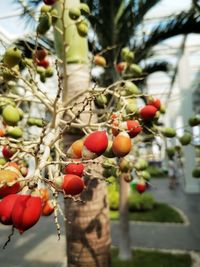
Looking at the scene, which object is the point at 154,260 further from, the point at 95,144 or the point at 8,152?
the point at 95,144

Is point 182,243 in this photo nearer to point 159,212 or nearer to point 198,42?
point 159,212

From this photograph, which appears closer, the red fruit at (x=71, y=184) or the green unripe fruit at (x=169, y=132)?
the red fruit at (x=71, y=184)

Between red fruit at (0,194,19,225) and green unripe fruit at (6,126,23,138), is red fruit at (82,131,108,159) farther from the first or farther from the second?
green unripe fruit at (6,126,23,138)

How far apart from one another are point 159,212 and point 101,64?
24.9ft

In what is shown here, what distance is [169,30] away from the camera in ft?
15.9

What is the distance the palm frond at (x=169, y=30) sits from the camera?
452cm

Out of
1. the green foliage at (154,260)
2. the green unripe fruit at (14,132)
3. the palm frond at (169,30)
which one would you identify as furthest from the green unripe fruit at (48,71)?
the green foliage at (154,260)

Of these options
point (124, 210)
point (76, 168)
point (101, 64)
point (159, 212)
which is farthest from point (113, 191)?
point (76, 168)

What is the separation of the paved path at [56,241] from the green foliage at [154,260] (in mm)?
589

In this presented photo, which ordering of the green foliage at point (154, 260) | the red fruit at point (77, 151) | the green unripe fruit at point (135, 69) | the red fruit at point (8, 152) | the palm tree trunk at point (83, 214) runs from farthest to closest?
the green foliage at point (154, 260) → the green unripe fruit at point (135, 69) → the palm tree trunk at point (83, 214) → the red fruit at point (8, 152) → the red fruit at point (77, 151)

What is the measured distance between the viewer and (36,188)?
3.38 ft

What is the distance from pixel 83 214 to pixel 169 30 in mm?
3166

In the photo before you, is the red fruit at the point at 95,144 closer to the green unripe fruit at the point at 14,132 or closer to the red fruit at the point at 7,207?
the red fruit at the point at 7,207

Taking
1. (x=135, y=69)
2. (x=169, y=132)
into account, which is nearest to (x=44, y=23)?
(x=169, y=132)
